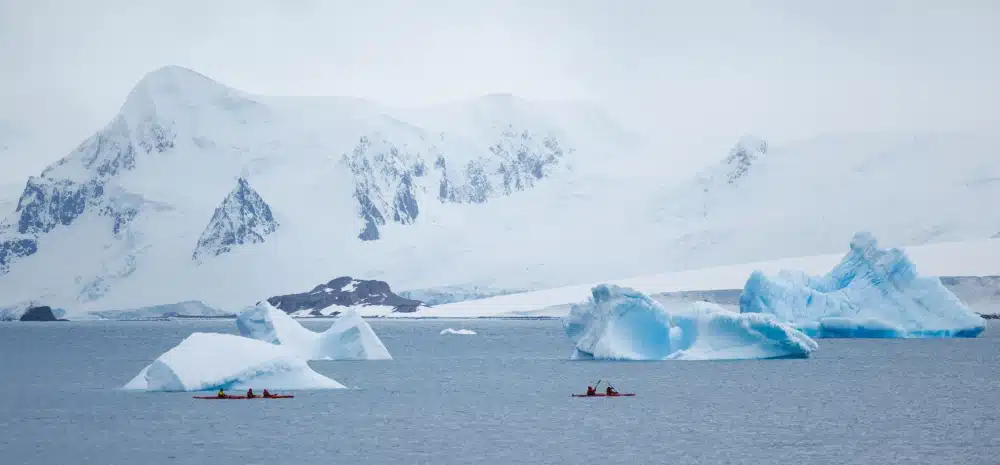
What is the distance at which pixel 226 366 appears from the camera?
5319 cm

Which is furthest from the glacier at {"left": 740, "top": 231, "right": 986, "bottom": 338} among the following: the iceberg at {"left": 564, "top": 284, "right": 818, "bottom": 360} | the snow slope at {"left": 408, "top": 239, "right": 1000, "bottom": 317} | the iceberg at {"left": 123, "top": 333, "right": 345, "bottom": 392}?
the iceberg at {"left": 123, "top": 333, "right": 345, "bottom": 392}

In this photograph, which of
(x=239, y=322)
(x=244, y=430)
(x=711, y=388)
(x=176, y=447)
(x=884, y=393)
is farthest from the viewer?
(x=239, y=322)

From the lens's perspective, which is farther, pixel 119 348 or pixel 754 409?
pixel 119 348

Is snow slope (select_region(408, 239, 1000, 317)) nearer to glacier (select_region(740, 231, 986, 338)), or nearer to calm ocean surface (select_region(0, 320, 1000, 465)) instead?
glacier (select_region(740, 231, 986, 338))

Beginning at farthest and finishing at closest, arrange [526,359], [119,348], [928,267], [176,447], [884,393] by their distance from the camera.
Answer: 1. [928,267]
2. [119,348]
3. [526,359]
4. [884,393]
5. [176,447]

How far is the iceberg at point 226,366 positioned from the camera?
52.8 metres

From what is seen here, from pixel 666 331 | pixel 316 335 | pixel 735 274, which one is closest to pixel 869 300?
pixel 666 331

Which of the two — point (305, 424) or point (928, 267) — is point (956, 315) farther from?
point (305, 424)

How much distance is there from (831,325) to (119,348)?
52.7 metres

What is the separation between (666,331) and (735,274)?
93256 mm

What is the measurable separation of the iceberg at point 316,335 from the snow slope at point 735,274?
54.6 meters

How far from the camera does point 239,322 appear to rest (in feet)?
256

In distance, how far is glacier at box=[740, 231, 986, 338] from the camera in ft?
303

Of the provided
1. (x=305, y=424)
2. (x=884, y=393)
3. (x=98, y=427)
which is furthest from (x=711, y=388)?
(x=98, y=427)
